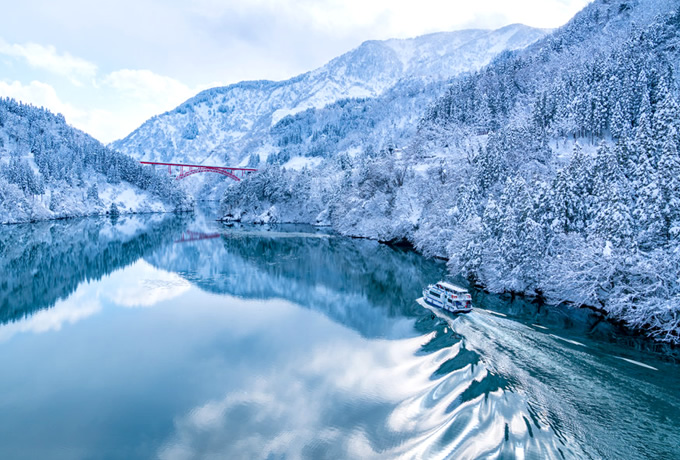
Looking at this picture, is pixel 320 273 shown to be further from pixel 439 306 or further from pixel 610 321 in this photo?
pixel 610 321

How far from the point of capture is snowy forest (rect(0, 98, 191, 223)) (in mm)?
108438

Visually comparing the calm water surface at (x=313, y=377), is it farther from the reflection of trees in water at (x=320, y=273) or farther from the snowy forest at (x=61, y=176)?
the snowy forest at (x=61, y=176)

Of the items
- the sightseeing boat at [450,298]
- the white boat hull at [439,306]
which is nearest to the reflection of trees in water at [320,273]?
the white boat hull at [439,306]

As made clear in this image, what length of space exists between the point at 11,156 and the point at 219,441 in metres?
154

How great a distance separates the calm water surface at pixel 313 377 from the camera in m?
16.4

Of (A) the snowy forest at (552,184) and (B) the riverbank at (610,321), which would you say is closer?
(B) the riverbank at (610,321)

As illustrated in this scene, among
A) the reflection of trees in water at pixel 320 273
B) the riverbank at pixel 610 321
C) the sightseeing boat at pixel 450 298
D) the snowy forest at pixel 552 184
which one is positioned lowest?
the reflection of trees in water at pixel 320 273

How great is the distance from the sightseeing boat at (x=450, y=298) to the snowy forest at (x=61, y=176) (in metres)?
118

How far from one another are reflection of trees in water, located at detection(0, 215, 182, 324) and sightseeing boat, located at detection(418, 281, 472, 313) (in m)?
36.4

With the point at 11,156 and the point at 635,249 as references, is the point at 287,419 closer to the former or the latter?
the point at 635,249

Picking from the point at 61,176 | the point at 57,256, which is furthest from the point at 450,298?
the point at 61,176

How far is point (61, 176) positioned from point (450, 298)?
143 meters

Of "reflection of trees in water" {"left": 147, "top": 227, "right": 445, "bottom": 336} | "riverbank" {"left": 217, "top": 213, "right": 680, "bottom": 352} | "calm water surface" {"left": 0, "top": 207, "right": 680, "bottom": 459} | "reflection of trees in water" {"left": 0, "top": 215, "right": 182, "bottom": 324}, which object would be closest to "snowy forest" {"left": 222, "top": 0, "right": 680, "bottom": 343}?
"riverbank" {"left": 217, "top": 213, "right": 680, "bottom": 352}

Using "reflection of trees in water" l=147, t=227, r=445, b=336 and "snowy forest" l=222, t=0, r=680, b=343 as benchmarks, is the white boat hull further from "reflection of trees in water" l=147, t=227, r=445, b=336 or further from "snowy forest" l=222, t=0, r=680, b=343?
"snowy forest" l=222, t=0, r=680, b=343
